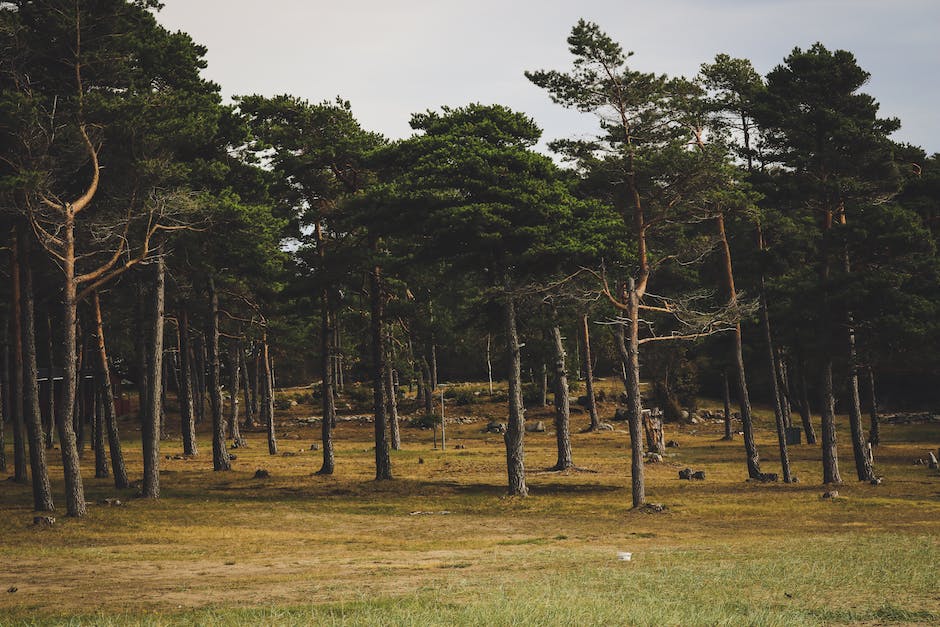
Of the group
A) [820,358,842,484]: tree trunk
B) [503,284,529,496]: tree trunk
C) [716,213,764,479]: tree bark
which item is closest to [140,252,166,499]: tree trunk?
[503,284,529,496]: tree trunk

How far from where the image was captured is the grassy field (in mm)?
12797

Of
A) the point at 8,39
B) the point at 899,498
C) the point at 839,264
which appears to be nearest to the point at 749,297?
the point at 839,264

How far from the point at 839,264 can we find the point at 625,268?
9.01m

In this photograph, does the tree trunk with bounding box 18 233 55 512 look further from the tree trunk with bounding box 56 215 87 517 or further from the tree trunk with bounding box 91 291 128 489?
the tree trunk with bounding box 91 291 128 489

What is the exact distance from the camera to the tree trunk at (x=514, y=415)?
32.2 metres

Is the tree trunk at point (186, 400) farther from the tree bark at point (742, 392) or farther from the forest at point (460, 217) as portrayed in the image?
the tree bark at point (742, 392)

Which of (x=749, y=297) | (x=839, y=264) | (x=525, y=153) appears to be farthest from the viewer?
(x=749, y=297)

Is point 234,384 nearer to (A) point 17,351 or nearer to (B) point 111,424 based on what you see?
(B) point 111,424

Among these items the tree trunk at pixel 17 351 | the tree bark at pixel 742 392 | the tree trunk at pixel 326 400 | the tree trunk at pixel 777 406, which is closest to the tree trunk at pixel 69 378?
the tree trunk at pixel 17 351

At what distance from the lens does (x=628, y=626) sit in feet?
37.3

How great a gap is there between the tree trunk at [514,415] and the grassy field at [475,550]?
105 centimetres

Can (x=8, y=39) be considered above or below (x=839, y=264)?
above

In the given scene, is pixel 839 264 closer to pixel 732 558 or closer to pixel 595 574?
pixel 732 558

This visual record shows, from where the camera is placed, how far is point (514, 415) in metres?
32.2
